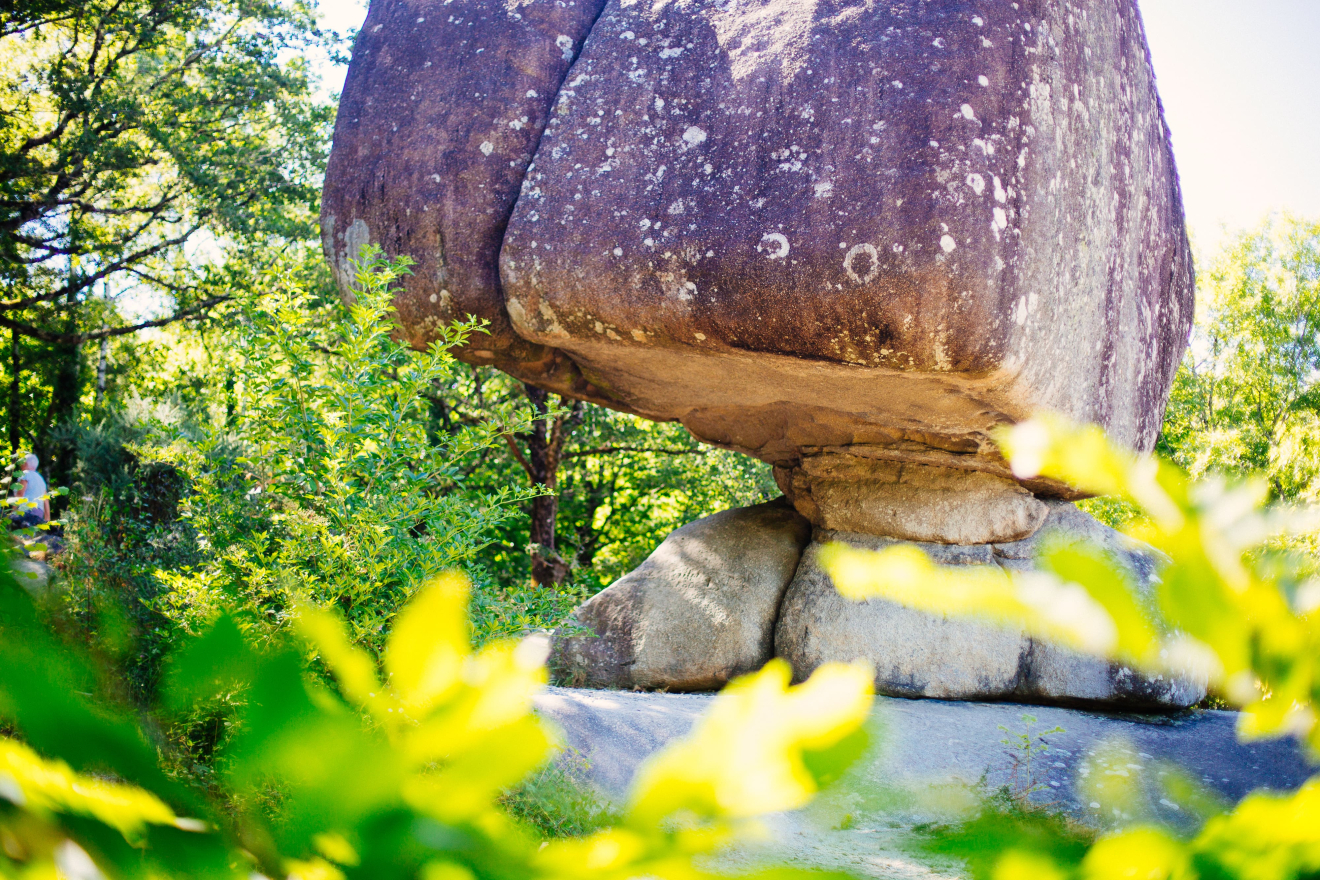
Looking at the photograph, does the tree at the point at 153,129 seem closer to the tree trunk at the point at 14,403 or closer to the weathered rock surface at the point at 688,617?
the tree trunk at the point at 14,403

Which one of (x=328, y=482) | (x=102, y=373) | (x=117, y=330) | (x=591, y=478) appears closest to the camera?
(x=328, y=482)

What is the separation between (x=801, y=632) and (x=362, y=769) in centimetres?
625

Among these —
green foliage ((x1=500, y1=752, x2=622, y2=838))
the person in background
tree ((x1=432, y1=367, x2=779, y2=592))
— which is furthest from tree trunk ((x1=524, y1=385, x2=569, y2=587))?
green foliage ((x1=500, y1=752, x2=622, y2=838))

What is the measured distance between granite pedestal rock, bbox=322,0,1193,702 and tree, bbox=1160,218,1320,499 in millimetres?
7648

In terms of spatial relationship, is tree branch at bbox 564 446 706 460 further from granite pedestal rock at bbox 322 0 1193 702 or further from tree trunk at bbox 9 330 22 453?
tree trunk at bbox 9 330 22 453

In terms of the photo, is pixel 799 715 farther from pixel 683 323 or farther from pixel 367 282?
pixel 683 323

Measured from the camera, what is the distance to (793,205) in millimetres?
3936

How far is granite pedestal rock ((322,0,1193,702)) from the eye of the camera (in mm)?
3846

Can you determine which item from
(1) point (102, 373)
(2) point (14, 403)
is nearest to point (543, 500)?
(1) point (102, 373)

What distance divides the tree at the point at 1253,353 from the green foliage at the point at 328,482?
10786mm

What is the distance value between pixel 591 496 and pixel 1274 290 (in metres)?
13.3

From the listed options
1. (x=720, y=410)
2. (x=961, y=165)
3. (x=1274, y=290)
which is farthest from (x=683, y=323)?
(x=1274, y=290)

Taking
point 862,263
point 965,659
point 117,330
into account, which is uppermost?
point 117,330

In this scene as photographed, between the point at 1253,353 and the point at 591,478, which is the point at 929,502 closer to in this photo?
the point at 591,478
